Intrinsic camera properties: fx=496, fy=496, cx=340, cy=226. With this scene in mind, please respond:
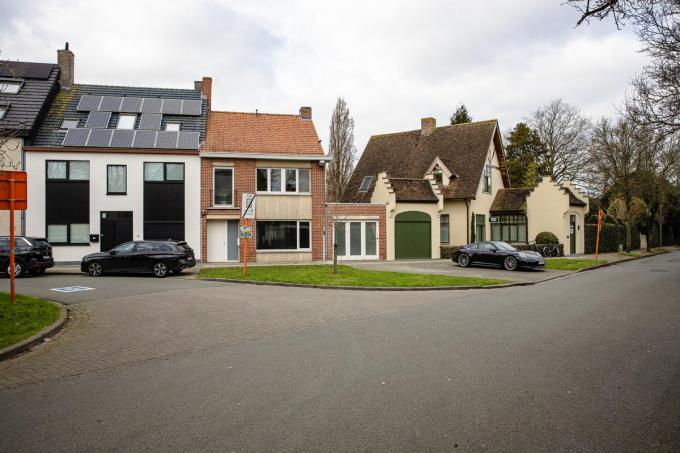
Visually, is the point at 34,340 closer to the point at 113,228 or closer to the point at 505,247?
the point at 113,228

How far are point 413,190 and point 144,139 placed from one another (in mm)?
15695

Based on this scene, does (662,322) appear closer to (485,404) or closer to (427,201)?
(485,404)

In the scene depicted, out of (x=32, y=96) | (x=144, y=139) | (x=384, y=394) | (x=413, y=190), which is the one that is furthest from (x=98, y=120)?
(x=384, y=394)

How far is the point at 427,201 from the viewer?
30.3m

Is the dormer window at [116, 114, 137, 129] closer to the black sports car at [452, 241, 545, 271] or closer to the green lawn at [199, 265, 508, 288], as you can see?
the green lawn at [199, 265, 508, 288]

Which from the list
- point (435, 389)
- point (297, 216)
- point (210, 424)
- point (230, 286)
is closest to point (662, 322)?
point (435, 389)

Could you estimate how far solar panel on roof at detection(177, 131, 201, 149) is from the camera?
25984 mm

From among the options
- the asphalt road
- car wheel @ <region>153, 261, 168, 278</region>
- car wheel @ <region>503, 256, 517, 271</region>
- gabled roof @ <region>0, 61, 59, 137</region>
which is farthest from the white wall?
the asphalt road

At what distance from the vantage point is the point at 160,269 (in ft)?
65.8

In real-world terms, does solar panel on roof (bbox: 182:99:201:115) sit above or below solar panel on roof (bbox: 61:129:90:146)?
above

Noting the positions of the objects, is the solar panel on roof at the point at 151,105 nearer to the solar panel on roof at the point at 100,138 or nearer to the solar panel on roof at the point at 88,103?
the solar panel on roof at the point at 88,103

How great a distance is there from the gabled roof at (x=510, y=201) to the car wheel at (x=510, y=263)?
12904 millimetres

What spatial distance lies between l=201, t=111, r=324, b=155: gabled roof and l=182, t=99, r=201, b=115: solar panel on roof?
0.85 meters

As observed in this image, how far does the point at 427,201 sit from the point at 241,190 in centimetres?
1130
